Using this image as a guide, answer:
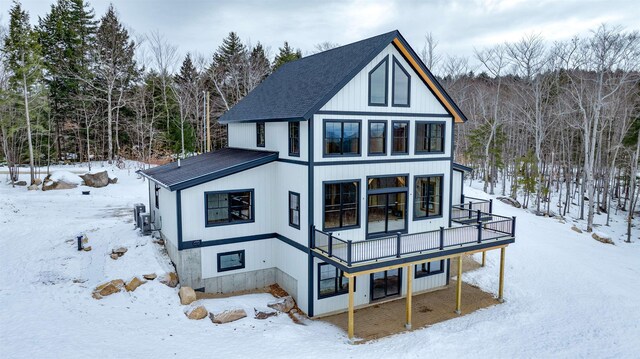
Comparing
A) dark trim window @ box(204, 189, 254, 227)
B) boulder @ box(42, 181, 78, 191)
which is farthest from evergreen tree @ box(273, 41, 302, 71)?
dark trim window @ box(204, 189, 254, 227)

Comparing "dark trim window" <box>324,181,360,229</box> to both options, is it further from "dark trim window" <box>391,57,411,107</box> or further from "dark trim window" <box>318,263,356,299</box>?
"dark trim window" <box>391,57,411,107</box>

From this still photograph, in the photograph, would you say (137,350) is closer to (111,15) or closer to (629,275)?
(629,275)

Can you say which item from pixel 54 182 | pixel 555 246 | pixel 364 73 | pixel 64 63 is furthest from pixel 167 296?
pixel 64 63

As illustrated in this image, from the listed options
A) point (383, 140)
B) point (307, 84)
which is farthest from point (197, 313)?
point (307, 84)

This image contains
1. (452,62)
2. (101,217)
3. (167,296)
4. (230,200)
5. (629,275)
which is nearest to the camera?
(167,296)

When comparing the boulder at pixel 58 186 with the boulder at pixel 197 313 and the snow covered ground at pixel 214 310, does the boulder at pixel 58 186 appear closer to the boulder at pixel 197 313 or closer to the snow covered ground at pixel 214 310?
the snow covered ground at pixel 214 310

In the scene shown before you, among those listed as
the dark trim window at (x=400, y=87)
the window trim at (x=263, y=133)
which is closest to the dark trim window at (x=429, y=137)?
the dark trim window at (x=400, y=87)

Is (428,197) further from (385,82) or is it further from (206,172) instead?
(206,172)
